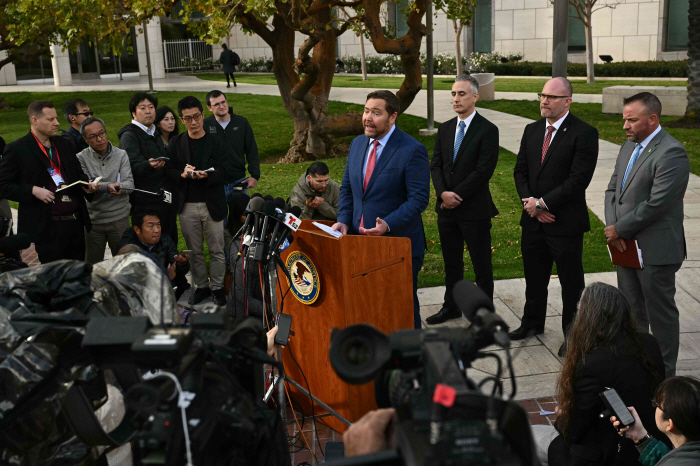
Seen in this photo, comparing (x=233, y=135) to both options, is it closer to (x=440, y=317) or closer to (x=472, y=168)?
(x=472, y=168)

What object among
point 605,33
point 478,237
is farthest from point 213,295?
point 605,33

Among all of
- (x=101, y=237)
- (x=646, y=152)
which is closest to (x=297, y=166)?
(x=101, y=237)

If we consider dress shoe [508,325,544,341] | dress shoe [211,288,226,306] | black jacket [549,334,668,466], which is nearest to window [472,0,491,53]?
dress shoe [211,288,226,306]

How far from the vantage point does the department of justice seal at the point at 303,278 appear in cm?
480

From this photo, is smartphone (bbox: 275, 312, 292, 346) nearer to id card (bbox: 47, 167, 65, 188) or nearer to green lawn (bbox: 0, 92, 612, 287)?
id card (bbox: 47, 167, 65, 188)

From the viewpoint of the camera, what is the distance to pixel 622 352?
3.88 m

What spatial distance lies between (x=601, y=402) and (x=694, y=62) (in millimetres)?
13792

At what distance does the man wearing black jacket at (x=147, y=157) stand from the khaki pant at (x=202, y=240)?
0.25 m

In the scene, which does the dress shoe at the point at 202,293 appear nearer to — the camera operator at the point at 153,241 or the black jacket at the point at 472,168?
the camera operator at the point at 153,241

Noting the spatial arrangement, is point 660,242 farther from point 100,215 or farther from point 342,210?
point 100,215

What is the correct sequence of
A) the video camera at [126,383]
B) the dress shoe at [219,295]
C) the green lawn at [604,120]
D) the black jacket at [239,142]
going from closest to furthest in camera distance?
the video camera at [126,383] → the dress shoe at [219,295] → the black jacket at [239,142] → the green lawn at [604,120]

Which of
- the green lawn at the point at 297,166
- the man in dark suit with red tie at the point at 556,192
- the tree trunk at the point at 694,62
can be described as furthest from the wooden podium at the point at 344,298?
the tree trunk at the point at 694,62

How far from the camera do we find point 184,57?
40688mm

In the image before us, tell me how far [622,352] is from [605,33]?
3368cm
